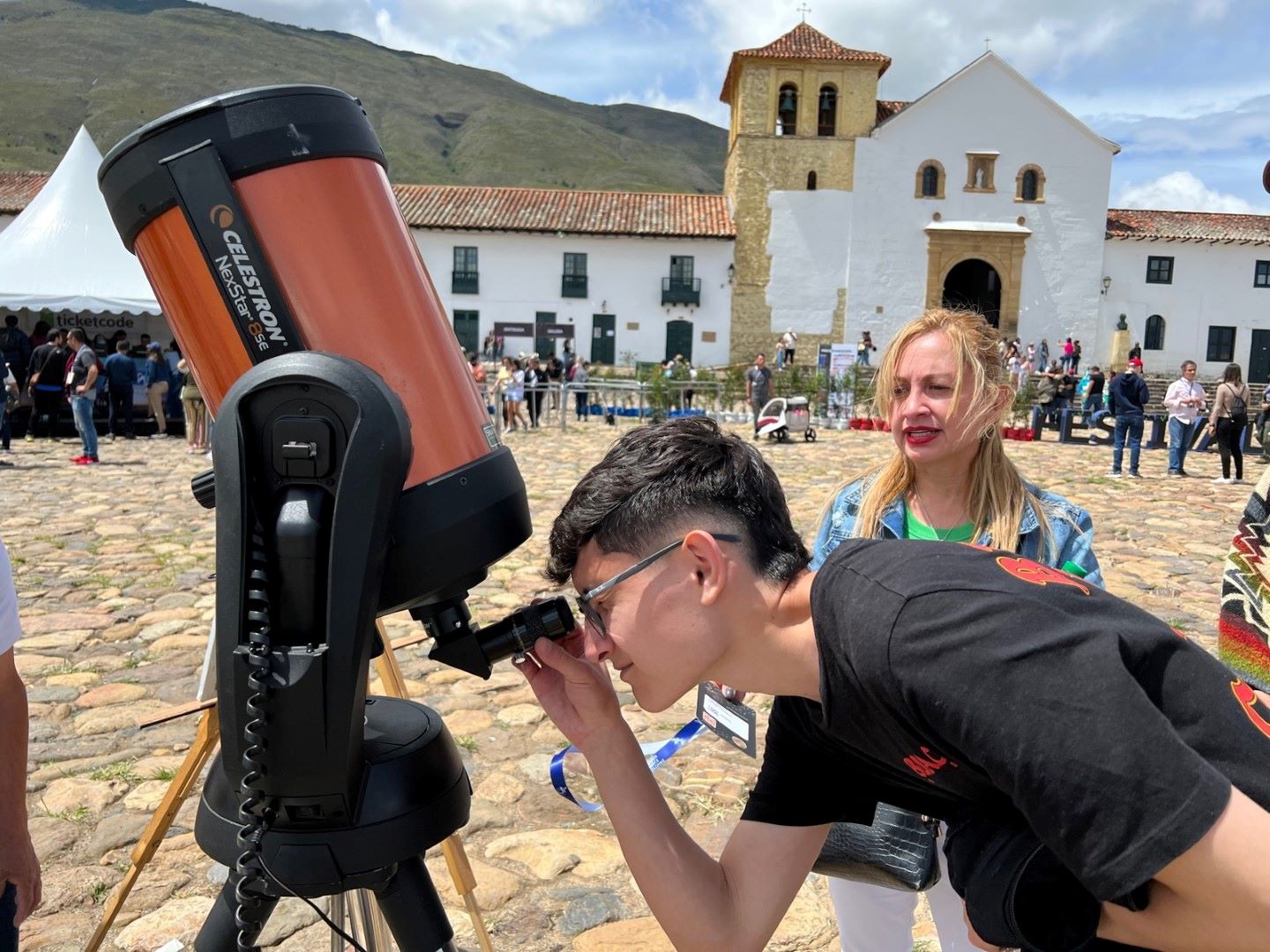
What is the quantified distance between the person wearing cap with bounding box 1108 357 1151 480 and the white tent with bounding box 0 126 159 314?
15302 mm

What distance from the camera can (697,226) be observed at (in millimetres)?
40562

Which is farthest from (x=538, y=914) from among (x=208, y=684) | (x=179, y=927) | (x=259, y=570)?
(x=259, y=570)

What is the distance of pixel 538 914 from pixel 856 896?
4.02 feet

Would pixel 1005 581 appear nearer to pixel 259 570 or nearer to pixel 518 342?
pixel 259 570

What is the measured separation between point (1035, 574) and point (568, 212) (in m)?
41.8

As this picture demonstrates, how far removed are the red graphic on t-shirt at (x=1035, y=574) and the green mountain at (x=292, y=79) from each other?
123m

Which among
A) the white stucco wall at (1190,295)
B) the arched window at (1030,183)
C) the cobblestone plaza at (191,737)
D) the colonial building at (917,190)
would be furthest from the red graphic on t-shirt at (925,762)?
the white stucco wall at (1190,295)

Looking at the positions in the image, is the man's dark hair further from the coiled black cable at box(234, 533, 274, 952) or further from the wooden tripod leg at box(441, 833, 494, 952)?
the wooden tripod leg at box(441, 833, 494, 952)

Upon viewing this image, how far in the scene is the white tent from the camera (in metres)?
16.2

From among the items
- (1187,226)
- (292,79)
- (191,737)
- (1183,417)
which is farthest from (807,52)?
(292,79)

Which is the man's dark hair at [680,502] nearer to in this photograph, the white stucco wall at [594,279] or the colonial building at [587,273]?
the colonial building at [587,273]

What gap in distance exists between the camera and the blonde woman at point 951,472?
2607mm

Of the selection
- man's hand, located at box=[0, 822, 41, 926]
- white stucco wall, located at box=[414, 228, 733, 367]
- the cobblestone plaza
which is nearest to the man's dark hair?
man's hand, located at box=[0, 822, 41, 926]

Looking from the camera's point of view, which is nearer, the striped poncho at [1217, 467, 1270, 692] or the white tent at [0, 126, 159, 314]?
the striped poncho at [1217, 467, 1270, 692]
